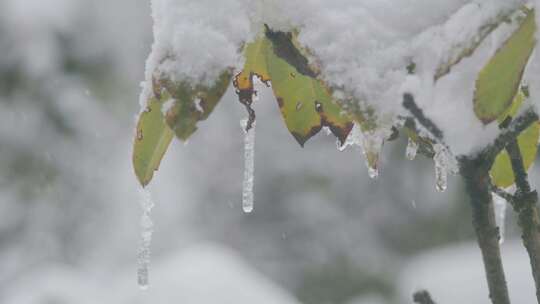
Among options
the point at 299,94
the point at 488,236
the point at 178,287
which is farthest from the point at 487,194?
the point at 178,287

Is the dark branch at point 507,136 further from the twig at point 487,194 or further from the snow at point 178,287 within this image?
the snow at point 178,287

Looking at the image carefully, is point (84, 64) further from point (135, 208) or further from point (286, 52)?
point (286, 52)

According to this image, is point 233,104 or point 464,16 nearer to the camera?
point 464,16

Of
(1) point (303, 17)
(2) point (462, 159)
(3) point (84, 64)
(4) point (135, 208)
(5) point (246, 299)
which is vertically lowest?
(2) point (462, 159)

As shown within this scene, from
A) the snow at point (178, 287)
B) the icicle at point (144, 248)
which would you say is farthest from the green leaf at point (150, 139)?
the snow at point (178, 287)

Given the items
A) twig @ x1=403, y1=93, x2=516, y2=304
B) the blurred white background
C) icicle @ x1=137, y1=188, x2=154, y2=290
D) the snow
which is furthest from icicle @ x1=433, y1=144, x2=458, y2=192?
the blurred white background

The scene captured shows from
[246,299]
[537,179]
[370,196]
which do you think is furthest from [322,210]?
[246,299]
